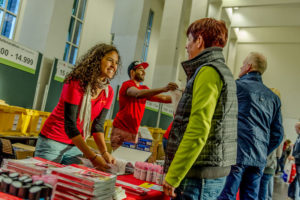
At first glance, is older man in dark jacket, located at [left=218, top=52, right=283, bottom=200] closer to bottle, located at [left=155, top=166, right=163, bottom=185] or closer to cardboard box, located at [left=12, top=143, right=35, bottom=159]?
bottle, located at [left=155, top=166, right=163, bottom=185]

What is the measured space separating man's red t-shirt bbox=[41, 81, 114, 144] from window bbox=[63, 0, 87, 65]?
5086mm

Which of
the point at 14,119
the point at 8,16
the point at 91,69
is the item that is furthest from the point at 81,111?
the point at 8,16

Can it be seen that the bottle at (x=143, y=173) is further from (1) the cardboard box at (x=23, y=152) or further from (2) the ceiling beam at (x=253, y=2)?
(2) the ceiling beam at (x=253, y=2)

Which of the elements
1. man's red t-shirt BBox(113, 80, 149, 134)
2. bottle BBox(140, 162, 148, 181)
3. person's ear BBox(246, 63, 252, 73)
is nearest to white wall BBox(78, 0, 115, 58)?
man's red t-shirt BBox(113, 80, 149, 134)

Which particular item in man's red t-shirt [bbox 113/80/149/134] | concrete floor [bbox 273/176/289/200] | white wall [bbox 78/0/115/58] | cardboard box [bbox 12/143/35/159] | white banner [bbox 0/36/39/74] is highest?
white wall [bbox 78/0/115/58]

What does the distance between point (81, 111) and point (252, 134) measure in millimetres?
1452

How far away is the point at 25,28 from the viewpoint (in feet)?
18.1

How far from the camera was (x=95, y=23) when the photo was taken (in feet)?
23.7

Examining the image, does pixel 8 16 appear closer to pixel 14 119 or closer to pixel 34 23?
pixel 34 23

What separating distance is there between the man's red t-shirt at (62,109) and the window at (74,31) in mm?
5086

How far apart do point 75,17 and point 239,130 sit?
18.6 feet

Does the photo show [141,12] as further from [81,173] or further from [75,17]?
[81,173]

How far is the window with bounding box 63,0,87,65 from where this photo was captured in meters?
6.59

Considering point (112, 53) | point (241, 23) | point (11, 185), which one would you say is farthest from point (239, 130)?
point (241, 23)
